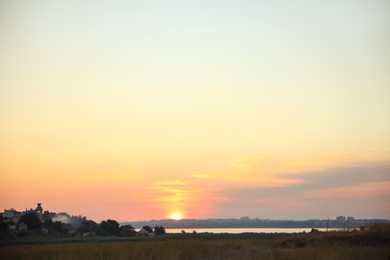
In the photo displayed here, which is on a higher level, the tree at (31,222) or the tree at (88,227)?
the tree at (31,222)

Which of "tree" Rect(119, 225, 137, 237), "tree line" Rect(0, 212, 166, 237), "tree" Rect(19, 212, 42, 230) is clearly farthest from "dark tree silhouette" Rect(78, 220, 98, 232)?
"tree" Rect(19, 212, 42, 230)

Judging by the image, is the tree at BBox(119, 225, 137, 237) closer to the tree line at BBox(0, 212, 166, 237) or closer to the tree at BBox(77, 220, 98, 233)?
the tree line at BBox(0, 212, 166, 237)

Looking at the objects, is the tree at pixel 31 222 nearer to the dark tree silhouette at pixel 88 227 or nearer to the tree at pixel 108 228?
the dark tree silhouette at pixel 88 227

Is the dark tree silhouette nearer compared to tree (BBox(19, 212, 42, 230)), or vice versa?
tree (BBox(19, 212, 42, 230))

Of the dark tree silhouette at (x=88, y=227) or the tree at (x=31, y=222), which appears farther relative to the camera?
the dark tree silhouette at (x=88, y=227)

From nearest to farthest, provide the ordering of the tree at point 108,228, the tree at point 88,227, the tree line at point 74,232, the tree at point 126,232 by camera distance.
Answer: the tree line at point 74,232
the tree at point 126,232
the tree at point 108,228
the tree at point 88,227

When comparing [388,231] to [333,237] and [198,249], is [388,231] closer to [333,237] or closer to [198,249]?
[333,237]

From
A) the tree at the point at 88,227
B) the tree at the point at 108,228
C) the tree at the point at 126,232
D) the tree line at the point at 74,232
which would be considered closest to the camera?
the tree line at the point at 74,232

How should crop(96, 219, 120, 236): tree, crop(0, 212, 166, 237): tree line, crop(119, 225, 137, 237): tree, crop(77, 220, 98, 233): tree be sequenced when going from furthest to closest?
crop(77, 220, 98, 233): tree < crop(96, 219, 120, 236): tree < crop(119, 225, 137, 237): tree < crop(0, 212, 166, 237): tree line

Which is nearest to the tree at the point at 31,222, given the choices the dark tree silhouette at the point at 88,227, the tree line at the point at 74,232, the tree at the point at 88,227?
the tree line at the point at 74,232

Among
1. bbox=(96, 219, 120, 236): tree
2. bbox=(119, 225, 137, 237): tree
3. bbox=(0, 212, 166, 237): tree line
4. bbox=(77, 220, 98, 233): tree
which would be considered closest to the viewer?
bbox=(0, 212, 166, 237): tree line

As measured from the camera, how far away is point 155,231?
76.4 m

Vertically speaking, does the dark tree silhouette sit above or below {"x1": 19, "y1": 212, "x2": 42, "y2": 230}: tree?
below

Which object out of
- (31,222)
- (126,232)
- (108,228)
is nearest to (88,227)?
(108,228)
